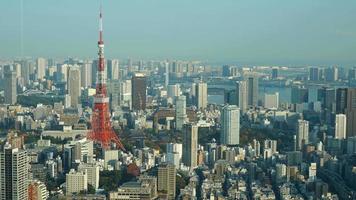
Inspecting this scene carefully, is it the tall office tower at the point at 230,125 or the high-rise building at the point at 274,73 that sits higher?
the high-rise building at the point at 274,73

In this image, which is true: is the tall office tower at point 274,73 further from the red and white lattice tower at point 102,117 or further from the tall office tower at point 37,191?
the tall office tower at point 37,191

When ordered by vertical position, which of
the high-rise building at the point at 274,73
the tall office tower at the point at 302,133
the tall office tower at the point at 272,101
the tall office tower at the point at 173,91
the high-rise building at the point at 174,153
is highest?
the high-rise building at the point at 274,73

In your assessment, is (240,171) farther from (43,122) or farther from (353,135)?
(43,122)

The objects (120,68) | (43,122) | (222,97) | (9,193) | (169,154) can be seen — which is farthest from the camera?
(222,97)

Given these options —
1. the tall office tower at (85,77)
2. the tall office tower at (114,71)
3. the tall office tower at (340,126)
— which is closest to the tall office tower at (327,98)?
the tall office tower at (340,126)

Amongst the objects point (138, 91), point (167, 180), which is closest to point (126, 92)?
point (138, 91)

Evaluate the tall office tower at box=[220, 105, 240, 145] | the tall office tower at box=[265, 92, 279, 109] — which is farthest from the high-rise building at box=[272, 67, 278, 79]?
the tall office tower at box=[265, 92, 279, 109]

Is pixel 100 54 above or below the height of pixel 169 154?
above

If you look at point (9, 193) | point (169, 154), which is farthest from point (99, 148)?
point (9, 193)
